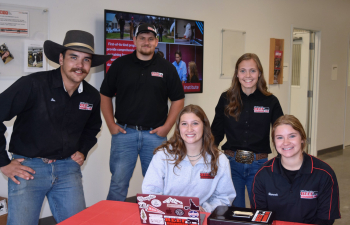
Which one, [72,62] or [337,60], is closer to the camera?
[72,62]

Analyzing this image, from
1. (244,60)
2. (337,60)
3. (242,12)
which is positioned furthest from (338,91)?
(244,60)

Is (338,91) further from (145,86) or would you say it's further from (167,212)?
(167,212)

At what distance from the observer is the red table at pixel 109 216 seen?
155 cm

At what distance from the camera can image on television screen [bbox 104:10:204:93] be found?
136 inches

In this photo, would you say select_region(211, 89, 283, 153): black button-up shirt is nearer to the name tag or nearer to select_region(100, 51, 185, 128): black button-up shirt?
select_region(100, 51, 185, 128): black button-up shirt

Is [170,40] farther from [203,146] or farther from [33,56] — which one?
[203,146]

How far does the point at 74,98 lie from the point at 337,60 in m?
6.23

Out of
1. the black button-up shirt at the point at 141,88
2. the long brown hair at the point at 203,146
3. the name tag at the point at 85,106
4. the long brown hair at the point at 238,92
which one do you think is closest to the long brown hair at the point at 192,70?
the black button-up shirt at the point at 141,88

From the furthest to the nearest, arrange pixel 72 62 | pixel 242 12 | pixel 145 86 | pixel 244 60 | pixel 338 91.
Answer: pixel 338 91 → pixel 242 12 → pixel 145 86 → pixel 244 60 → pixel 72 62

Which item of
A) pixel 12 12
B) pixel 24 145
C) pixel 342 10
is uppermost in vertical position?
pixel 342 10

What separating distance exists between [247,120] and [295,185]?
0.66 m

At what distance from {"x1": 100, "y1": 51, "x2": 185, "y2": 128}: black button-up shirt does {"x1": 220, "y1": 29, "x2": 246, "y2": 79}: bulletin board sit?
1.83m

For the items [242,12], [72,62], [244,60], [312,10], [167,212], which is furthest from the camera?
[312,10]

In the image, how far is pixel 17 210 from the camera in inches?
75.1
